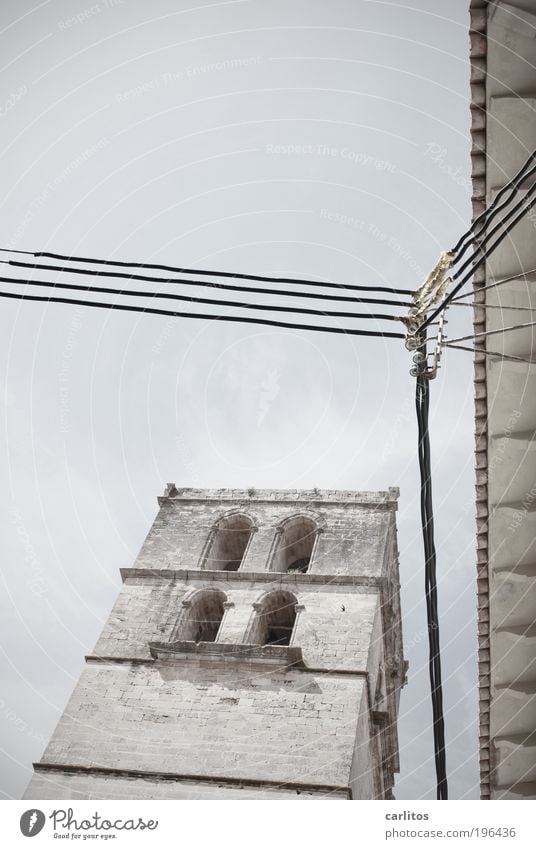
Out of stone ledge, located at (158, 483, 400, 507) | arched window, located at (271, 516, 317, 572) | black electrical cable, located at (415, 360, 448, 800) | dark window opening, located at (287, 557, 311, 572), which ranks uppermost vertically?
stone ledge, located at (158, 483, 400, 507)

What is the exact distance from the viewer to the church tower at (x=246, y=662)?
48.3 ft

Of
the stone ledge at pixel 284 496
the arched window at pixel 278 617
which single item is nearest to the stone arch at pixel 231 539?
the stone ledge at pixel 284 496

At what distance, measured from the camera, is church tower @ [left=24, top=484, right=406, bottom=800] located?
1473 centimetres

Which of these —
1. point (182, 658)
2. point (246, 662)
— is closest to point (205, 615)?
point (182, 658)

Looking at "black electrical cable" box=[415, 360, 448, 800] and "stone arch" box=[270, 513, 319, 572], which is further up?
"stone arch" box=[270, 513, 319, 572]

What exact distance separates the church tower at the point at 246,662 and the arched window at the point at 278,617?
4 centimetres

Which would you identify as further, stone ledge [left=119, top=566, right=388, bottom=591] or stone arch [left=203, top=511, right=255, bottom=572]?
stone arch [left=203, top=511, right=255, bottom=572]

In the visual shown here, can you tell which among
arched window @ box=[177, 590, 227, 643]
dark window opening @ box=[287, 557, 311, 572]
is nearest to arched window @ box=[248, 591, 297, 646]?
arched window @ box=[177, 590, 227, 643]

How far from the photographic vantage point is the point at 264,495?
77.2ft

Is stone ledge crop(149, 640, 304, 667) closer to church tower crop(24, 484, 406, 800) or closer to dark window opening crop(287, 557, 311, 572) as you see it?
church tower crop(24, 484, 406, 800)

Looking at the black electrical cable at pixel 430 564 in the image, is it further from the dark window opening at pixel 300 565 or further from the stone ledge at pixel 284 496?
the stone ledge at pixel 284 496
